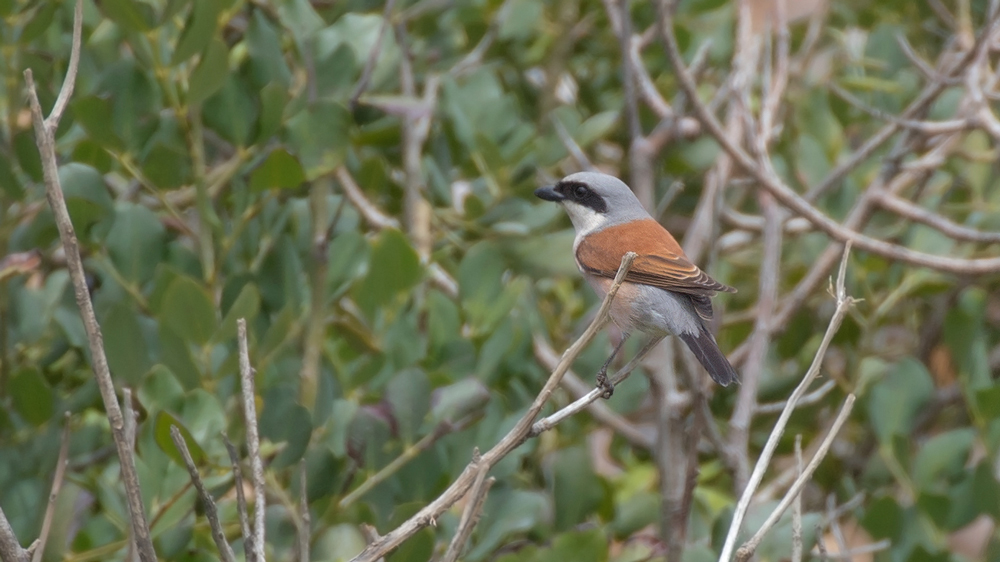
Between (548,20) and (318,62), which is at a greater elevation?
(318,62)

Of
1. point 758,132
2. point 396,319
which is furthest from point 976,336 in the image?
point 396,319

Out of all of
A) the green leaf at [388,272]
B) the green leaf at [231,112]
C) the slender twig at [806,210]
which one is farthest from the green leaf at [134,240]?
the slender twig at [806,210]

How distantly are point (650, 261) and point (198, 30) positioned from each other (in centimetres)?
118

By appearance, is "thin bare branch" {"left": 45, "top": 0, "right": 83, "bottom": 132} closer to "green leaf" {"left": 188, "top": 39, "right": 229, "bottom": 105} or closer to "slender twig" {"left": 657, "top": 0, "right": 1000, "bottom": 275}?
"green leaf" {"left": 188, "top": 39, "right": 229, "bottom": 105}

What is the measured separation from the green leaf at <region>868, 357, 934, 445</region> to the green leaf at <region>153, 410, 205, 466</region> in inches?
73.6

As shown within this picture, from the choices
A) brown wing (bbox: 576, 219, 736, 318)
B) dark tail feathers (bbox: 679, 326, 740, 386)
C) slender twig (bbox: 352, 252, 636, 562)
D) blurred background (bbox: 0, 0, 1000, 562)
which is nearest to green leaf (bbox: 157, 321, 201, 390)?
blurred background (bbox: 0, 0, 1000, 562)

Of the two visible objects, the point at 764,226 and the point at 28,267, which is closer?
the point at 28,267

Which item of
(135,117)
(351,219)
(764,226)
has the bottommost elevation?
(764,226)

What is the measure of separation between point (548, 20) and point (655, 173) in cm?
70

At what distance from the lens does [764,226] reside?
11.1ft

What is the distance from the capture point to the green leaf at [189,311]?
7.00ft

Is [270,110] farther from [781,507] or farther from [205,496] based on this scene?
[781,507]

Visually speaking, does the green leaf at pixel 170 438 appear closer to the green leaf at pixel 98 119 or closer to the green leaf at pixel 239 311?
the green leaf at pixel 239 311

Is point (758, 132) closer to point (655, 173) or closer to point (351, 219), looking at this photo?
point (655, 173)
